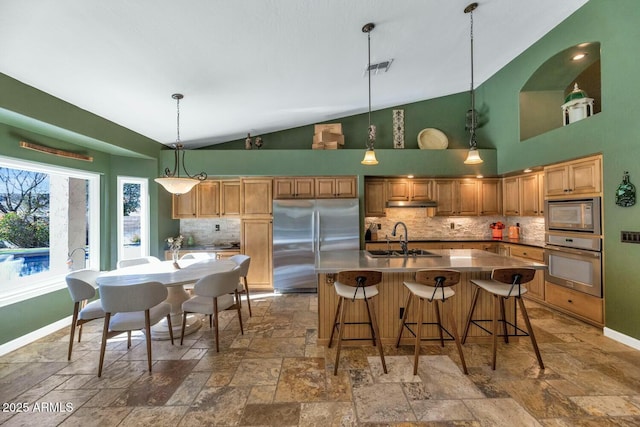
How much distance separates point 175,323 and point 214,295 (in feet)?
3.08

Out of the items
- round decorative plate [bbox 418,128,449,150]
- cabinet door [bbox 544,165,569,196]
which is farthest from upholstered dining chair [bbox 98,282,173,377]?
cabinet door [bbox 544,165,569,196]

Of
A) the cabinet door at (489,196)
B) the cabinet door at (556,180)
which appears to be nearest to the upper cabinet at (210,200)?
the cabinet door at (489,196)

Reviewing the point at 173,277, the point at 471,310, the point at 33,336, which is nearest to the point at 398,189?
the point at 471,310

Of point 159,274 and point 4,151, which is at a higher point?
point 4,151

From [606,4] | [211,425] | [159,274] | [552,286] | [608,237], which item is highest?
[606,4]

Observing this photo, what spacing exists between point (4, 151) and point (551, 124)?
7.01 metres

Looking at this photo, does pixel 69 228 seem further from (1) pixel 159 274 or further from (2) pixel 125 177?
(1) pixel 159 274

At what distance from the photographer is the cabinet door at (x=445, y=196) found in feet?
16.2

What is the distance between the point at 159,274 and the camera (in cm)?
286

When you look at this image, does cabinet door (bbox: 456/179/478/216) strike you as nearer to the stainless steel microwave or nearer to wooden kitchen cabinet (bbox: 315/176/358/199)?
the stainless steel microwave

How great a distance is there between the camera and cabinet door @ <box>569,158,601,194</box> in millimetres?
3066

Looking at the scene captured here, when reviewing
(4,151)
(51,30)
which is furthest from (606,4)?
(4,151)

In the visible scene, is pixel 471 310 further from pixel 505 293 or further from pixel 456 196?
pixel 456 196

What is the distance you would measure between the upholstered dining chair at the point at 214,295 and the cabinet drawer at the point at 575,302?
13.2ft
